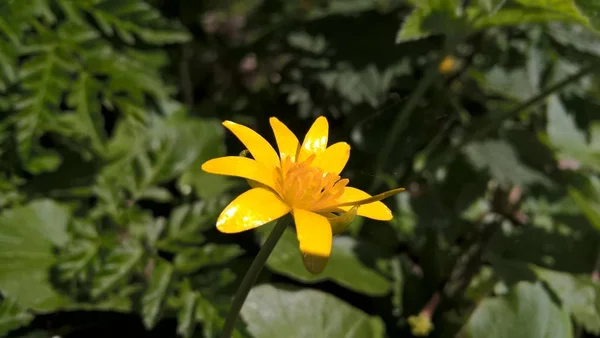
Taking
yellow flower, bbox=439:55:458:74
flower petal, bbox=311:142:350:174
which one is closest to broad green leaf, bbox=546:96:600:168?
yellow flower, bbox=439:55:458:74

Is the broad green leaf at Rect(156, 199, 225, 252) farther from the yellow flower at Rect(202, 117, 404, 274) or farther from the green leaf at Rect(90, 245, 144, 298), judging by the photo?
the yellow flower at Rect(202, 117, 404, 274)

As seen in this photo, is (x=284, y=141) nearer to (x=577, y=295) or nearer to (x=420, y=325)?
(x=420, y=325)

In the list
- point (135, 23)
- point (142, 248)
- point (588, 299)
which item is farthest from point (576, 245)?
point (135, 23)

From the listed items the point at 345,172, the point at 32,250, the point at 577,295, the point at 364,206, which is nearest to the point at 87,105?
the point at 32,250

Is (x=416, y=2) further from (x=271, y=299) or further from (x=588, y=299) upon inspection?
(x=588, y=299)

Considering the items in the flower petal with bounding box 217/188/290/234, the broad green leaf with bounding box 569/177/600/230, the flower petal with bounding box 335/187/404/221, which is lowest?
the broad green leaf with bounding box 569/177/600/230

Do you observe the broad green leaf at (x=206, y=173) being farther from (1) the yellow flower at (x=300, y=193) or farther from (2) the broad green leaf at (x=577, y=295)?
(2) the broad green leaf at (x=577, y=295)
